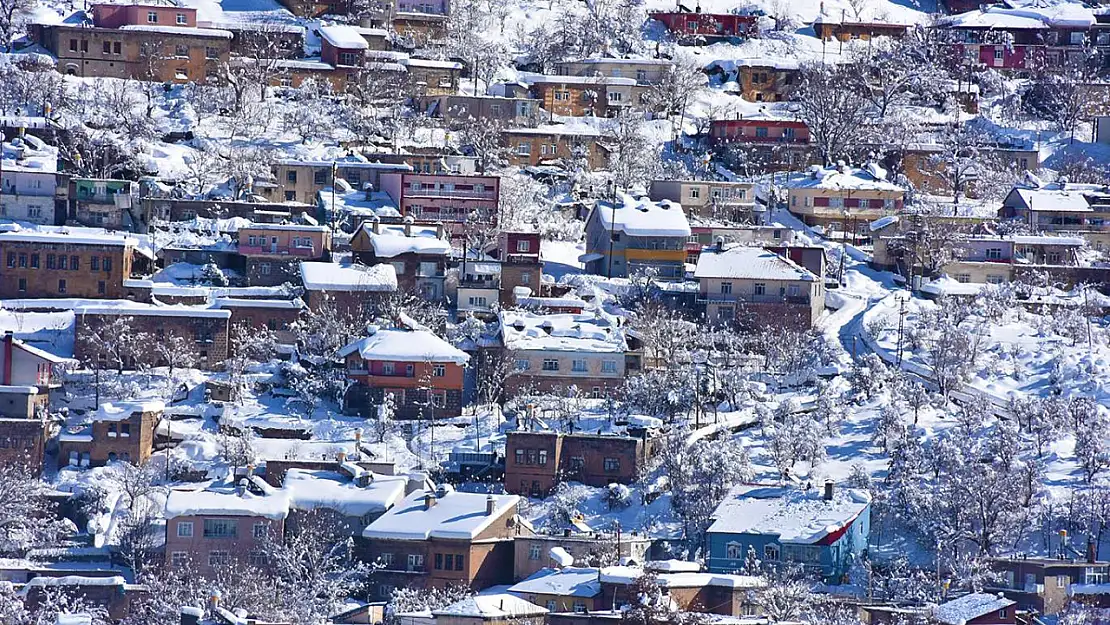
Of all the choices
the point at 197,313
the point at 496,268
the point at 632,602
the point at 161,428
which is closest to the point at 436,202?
the point at 496,268

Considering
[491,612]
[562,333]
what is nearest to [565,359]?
[562,333]

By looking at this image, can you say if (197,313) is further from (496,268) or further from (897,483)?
(897,483)

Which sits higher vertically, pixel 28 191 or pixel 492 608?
pixel 28 191

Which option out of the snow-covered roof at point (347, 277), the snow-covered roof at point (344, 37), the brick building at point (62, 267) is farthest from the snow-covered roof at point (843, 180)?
the brick building at point (62, 267)

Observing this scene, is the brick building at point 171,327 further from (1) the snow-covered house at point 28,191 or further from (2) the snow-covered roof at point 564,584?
(2) the snow-covered roof at point 564,584

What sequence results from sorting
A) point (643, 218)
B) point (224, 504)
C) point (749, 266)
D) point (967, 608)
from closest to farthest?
point (967, 608), point (224, 504), point (749, 266), point (643, 218)

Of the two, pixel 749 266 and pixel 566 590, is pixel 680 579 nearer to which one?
pixel 566 590
